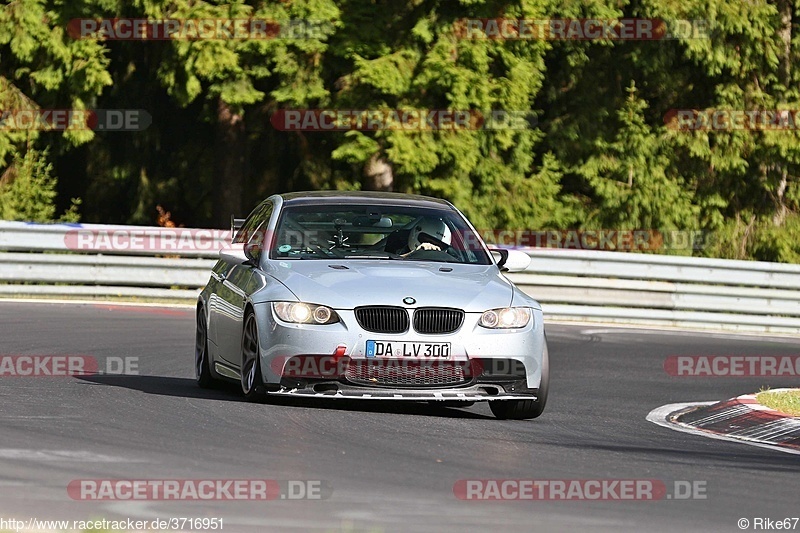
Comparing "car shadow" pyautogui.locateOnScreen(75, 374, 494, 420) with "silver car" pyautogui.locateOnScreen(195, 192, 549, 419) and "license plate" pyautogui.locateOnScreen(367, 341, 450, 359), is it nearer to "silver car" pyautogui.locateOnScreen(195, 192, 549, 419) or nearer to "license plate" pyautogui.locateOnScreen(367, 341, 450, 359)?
"silver car" pyautogui.locateOnScreen(195, 192, 549, 419)

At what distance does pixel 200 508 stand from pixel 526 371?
4.16 meters

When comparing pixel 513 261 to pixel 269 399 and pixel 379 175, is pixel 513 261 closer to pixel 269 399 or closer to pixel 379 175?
pixel 269 399

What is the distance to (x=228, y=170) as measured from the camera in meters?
30.9

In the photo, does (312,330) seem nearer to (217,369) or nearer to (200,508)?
(217,369)

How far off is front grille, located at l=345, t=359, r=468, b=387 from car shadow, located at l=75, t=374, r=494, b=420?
0.54 meters

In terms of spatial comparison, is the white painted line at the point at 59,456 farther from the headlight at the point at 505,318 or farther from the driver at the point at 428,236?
the driver at the point at 428,236

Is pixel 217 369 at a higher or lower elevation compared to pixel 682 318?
higher

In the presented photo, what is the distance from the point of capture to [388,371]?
34.8ft

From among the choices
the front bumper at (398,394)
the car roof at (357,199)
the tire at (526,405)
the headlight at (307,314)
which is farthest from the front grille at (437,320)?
the car roof at (357,199)

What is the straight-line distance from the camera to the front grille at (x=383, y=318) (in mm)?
10648

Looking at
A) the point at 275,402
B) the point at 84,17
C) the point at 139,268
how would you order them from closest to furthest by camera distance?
the point at 275,402 → the point at 139,268 → the point at 84,17

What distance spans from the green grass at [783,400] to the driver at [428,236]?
2.65m

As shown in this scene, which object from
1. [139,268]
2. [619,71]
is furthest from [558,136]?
[139,268]

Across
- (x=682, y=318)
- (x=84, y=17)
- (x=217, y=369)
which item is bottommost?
(x=682, y=318)
